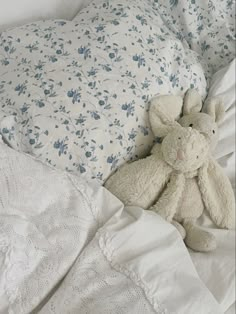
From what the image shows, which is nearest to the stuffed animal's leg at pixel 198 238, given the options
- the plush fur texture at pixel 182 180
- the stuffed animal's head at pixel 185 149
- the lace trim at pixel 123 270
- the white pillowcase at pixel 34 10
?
the plush fur texture at pixel 182 180

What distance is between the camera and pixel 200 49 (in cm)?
134

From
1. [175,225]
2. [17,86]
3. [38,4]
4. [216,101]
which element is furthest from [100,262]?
[38,4]

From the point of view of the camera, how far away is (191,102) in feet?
3.79

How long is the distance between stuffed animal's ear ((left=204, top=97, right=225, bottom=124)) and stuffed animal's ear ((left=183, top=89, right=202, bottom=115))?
0.08ft

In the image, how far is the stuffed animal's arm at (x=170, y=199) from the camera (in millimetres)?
1037

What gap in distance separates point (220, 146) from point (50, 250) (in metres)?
0.52

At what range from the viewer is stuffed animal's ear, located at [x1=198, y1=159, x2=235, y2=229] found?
3.51 ft

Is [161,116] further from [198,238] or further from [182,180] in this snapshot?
[198,238]

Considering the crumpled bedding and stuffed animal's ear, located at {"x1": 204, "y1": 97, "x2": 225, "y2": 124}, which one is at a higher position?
stuffed animal's ear, located at {"x1": 204, "y1": 97, "x2": 225, "y2": 124}

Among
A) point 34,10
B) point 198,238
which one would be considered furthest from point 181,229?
point 34,10

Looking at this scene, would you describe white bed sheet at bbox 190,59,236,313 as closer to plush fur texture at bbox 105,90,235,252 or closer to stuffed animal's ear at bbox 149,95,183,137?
plush fur texture at bbox 105,90,235,252

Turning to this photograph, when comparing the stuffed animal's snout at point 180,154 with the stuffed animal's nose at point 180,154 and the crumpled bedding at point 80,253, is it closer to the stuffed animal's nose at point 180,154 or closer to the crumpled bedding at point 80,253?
the stuffed animal's nose at point 180,154

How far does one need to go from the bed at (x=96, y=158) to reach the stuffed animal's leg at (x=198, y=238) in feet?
0.06

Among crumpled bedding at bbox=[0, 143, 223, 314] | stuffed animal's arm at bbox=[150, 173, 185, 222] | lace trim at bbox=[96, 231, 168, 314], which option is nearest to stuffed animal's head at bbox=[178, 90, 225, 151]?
stuffed animal's arm at bbox=[150, 173, 185, 222]
